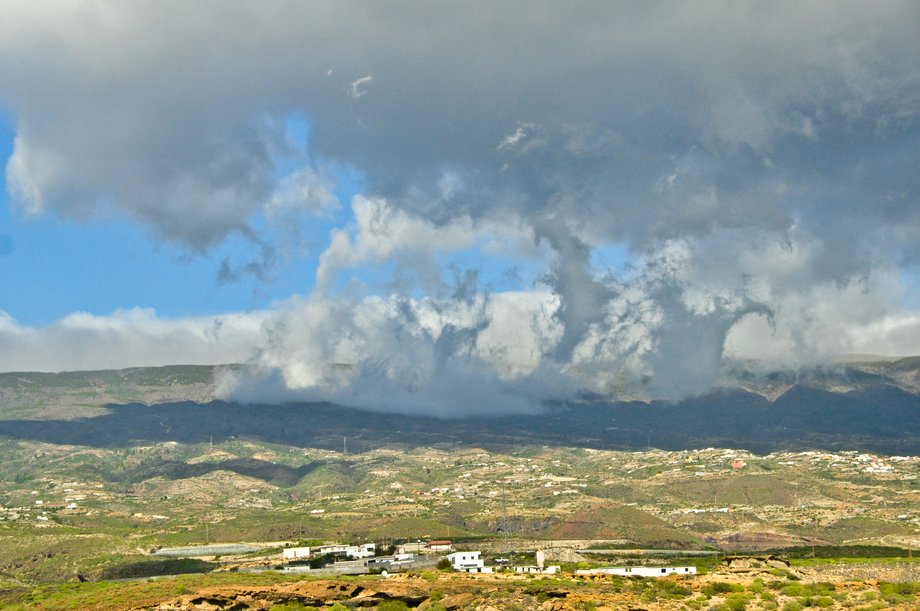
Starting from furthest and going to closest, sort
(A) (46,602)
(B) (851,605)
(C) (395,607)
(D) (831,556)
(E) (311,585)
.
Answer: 1. (D) (831,556)
2. (A) (46,602)
3. (E) (311,585)
4. (C) (395,607)
5. (B) (851,605)

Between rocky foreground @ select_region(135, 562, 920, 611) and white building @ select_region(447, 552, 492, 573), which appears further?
white building @ select_region(447, 552, 492, 573)

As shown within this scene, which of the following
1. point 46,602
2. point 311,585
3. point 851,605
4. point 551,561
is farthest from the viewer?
point 551,561

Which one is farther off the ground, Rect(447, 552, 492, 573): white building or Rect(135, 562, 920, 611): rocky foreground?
Rect(135, 562, 920, 611): rocky foreground

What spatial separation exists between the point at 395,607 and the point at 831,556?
405 ft

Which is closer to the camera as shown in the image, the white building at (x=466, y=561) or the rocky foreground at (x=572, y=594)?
the rocky foreground at (x=572, y=594)

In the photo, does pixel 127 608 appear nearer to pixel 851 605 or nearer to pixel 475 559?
pixel 851 605

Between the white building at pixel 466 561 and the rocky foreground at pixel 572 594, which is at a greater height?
the rocky foreground at pixel 572 594

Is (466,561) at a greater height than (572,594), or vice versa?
(572,594)

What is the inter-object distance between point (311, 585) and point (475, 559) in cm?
7819

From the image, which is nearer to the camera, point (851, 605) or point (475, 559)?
point (851, 605)

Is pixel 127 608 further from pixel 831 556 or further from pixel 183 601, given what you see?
pixel 831 556

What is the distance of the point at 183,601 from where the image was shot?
8975 cm

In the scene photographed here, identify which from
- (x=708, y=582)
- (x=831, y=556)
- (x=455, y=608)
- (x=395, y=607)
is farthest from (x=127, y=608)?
(x=831, y=556)

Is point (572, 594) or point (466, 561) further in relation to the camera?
point (466, 561)
